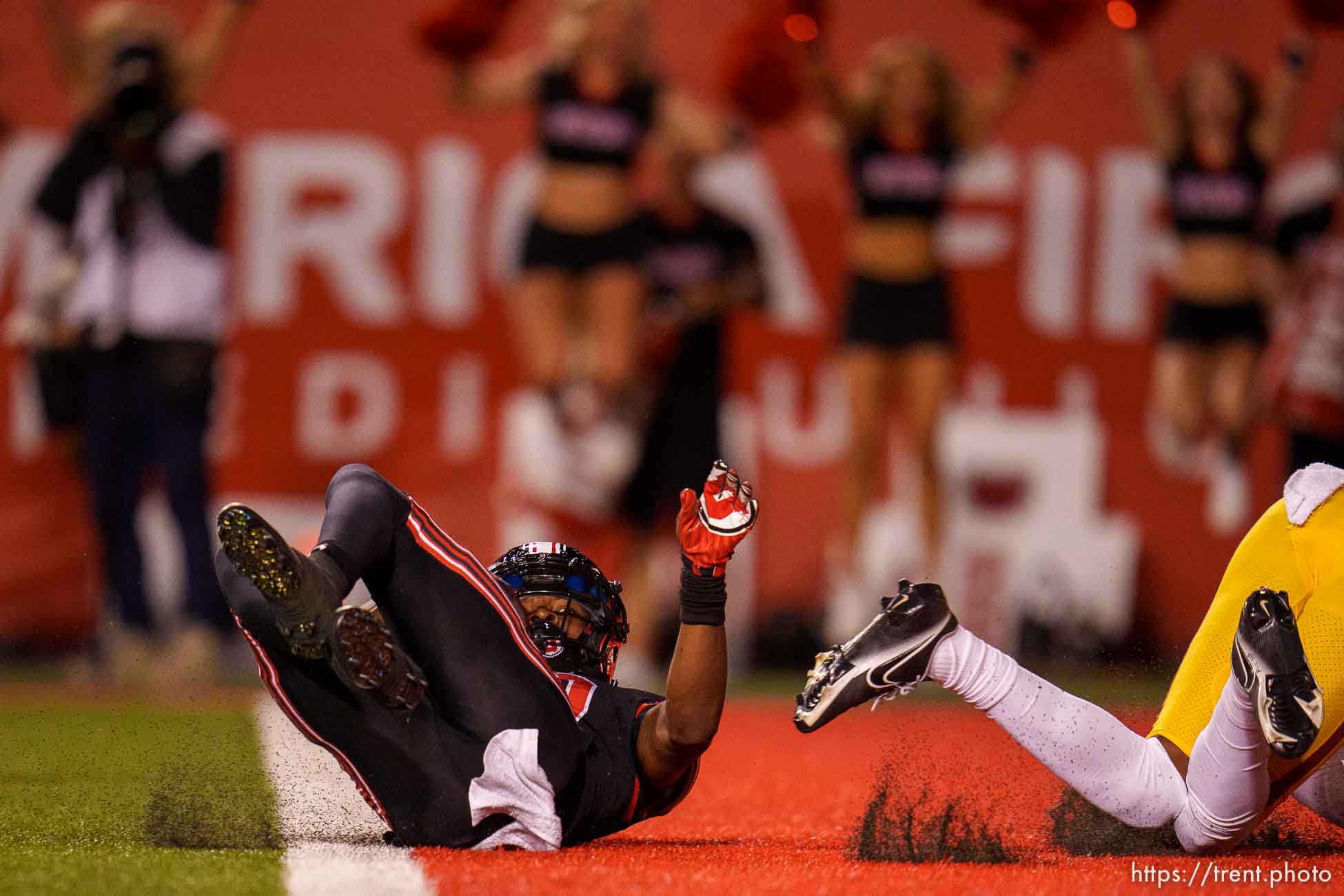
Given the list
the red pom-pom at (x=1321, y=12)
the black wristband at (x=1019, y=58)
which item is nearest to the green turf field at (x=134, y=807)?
the black wristband at (x=1019, y=58)

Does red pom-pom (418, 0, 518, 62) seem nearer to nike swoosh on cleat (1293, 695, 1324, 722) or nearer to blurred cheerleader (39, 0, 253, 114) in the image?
blurred cheerleader (39, 0, 253, 114)

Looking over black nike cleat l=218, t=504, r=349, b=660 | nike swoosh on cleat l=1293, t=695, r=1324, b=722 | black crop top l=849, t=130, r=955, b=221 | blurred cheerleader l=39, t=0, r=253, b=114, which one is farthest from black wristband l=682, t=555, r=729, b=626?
blurred cheerleader l=39, t=0, r=253, b=114

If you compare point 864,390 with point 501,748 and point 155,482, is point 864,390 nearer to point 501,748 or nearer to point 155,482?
point 155,482

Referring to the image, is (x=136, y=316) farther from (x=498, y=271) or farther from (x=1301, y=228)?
(x=1301, y=228)

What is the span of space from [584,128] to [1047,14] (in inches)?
101

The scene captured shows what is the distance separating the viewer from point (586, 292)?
27.3ft

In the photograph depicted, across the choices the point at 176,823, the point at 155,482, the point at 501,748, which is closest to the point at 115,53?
the point at 155,482

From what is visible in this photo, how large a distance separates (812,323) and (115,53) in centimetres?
372

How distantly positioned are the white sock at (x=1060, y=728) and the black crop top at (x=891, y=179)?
18.8 feet

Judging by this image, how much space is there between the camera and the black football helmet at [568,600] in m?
3.37

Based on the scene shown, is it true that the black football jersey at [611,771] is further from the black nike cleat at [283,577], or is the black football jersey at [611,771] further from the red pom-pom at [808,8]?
the red pom-pom at [808,8]

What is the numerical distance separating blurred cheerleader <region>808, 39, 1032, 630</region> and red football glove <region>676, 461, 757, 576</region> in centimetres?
569

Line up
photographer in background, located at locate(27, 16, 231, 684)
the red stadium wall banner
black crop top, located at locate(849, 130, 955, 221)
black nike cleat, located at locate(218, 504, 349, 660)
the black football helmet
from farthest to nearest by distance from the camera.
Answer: black crop top, located at locate(849, 130, 955, 221) → the red stadium wall banner → photographer in background, located at locate(27, 16, 231, 684) → the black football helmet → black nike cleat, located at locate(218, 504, 349, 660)

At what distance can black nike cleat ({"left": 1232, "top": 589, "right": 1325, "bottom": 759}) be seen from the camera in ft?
9.20
